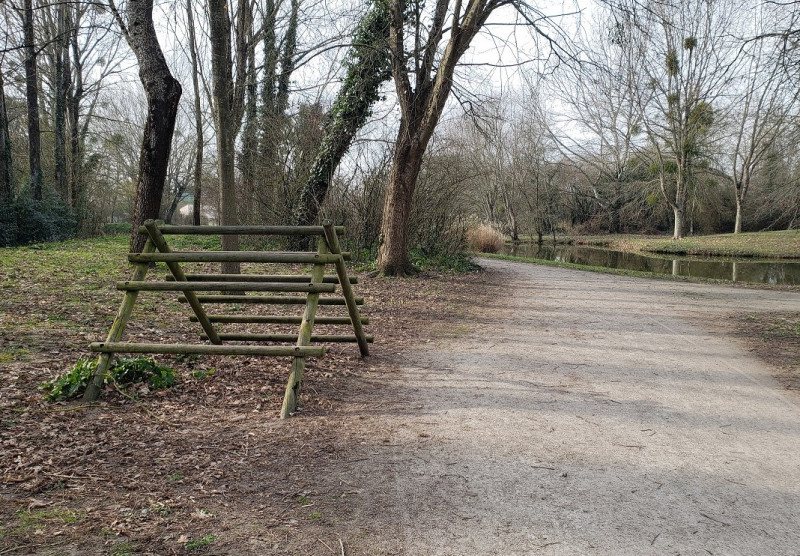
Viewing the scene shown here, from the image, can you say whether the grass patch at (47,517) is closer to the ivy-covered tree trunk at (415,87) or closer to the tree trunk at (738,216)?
the ivy-covered tree trunk at (415,87)

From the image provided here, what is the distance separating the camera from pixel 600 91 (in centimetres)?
1184

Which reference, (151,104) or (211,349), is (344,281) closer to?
(211,349)

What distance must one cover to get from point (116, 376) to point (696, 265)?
27731mm

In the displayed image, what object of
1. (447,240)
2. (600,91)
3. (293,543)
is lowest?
(293,543)

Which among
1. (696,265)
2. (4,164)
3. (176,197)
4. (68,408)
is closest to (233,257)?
(68,408)

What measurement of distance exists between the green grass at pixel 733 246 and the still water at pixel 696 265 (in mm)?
1294

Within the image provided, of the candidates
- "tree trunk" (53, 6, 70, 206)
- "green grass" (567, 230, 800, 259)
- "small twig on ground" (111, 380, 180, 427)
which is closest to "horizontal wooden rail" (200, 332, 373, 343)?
"small twig on ground" (111, 380, 180, 427)

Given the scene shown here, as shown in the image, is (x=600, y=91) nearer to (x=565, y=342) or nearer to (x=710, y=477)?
(x=565, y=342)

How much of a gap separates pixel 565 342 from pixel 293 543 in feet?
19.6

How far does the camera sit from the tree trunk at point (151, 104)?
10.5m

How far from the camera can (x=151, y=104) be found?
426 inches

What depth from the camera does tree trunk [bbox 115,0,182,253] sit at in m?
10.5

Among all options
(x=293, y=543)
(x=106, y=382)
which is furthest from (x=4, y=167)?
(x=293, y=543)

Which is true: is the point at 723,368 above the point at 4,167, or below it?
below
